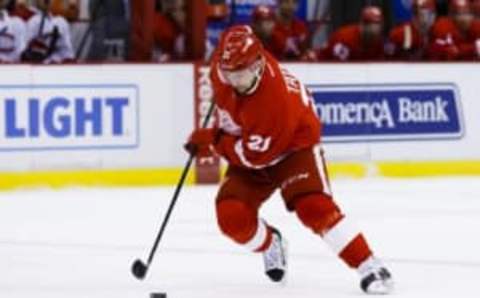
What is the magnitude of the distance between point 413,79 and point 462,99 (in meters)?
0.46

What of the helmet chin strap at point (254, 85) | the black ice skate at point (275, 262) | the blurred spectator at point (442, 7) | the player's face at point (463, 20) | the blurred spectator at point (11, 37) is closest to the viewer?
the helmet chin strap at point (254, 85)

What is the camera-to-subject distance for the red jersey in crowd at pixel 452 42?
1279 centimetres

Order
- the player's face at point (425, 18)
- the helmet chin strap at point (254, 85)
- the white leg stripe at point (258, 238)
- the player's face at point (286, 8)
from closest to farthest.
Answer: the helmet chin strap at point (254, 85)
the white leg stripe at point (258, 238)
the player's face at point (286, 8)
the player's face at point (425, 18)

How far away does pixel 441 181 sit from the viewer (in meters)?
11.8

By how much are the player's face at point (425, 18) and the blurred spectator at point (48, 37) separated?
10.8ft

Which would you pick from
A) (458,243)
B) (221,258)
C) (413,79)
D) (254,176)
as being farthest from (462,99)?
(254,176)

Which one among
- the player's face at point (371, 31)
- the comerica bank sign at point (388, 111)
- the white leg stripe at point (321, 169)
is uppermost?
the white leg stripe at point (321, 169)

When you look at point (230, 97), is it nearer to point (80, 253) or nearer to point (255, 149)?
point (255, 149)

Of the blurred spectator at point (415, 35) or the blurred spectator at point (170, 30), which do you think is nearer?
the blurred spectator at point (170, 30)

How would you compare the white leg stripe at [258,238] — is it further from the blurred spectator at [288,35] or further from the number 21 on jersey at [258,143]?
the blurred spectator at [288,35]

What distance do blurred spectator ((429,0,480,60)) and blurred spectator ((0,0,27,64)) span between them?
11.2 ft

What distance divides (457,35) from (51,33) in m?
3.47

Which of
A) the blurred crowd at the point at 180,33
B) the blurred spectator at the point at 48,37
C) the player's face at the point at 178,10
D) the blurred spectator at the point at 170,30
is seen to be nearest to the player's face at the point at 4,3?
the blurred crowd at the point at 180,33

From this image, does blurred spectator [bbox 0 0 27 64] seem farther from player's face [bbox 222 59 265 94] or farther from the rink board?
player's face [bbox 222 59 265 94]
